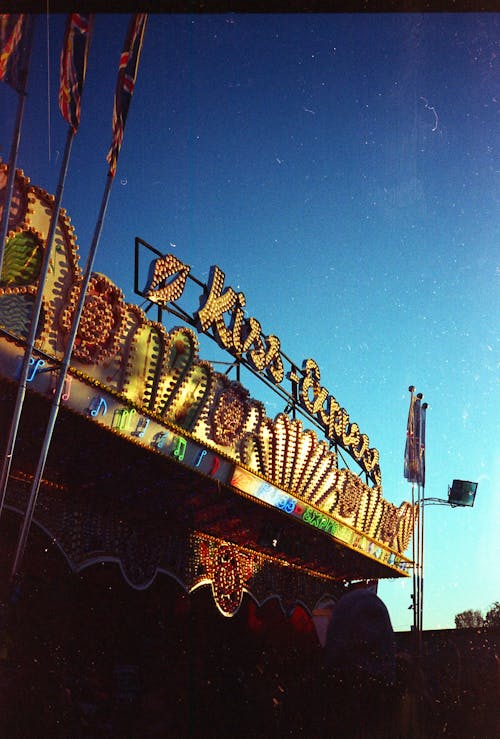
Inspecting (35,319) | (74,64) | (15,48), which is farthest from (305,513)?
(15,48)

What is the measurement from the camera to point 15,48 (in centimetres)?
595

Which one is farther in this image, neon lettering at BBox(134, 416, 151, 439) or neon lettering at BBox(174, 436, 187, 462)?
neon lettering at BBox(174, 436, 187, 462)

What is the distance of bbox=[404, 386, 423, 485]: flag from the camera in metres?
21.1

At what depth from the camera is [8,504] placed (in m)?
8.46

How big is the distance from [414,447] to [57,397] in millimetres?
16584

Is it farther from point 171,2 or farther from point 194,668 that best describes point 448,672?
point 171,2

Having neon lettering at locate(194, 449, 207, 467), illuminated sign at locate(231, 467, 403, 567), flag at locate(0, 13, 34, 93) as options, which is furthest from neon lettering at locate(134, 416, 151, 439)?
flag at locate(0, 13, 34, 93)

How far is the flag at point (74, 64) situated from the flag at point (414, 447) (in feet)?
56.2

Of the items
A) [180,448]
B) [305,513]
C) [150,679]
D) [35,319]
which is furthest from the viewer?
[305,513]

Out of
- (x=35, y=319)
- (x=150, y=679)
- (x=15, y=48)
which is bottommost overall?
(x=150, y=679)

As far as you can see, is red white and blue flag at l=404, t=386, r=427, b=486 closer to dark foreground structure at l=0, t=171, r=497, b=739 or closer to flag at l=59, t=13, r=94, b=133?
dark foreground structure at l=0, t=171, r=497, b=739

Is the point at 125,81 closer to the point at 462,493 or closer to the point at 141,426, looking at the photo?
the point at 141,426

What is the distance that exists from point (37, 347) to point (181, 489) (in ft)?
14.0

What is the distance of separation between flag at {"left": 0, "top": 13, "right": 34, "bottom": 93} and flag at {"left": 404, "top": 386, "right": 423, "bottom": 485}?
58.7 ft
